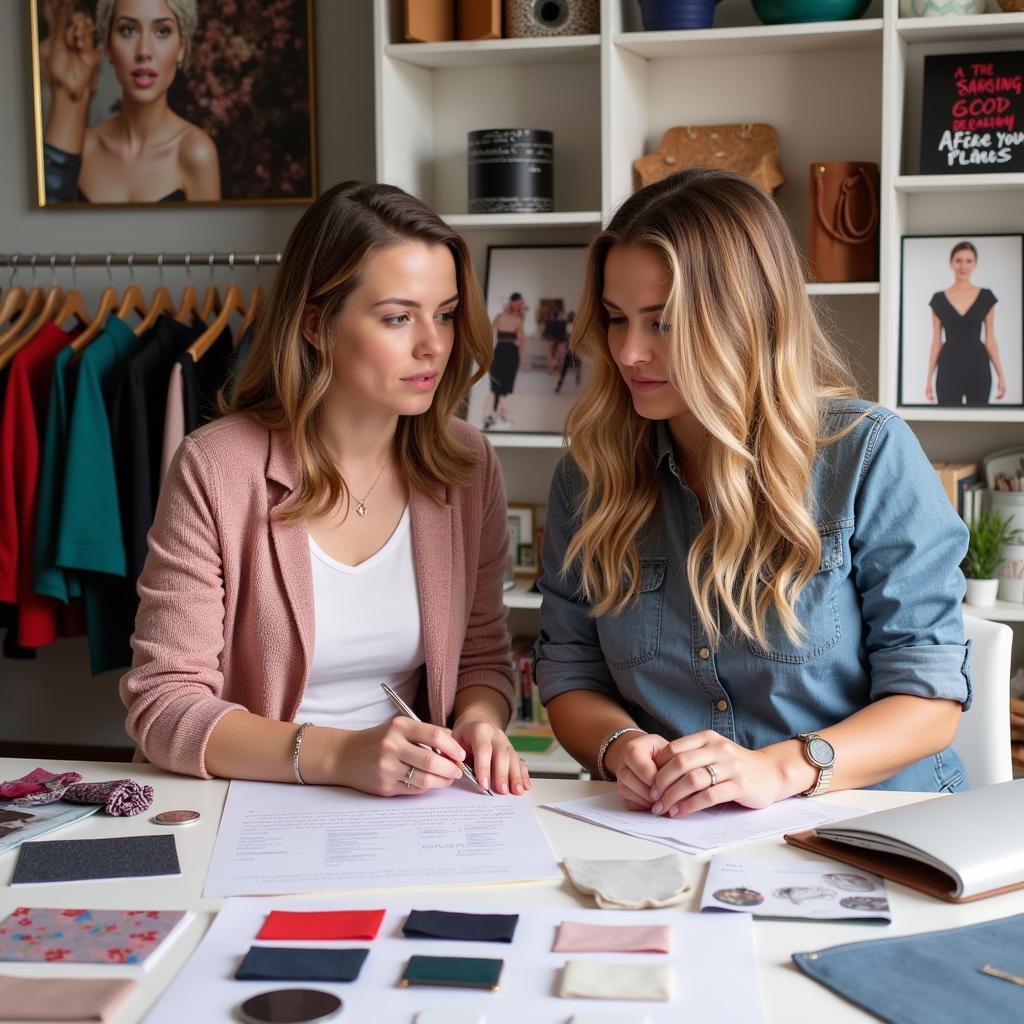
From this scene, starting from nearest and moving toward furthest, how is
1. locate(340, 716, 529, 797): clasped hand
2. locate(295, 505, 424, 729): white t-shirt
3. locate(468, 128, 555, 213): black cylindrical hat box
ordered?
locate(340, 716, 529, 797): clasped hand
locate(295, 505, 424, 729): white t-shirt
locate(468, 128, 555, 213): black cylindrical hat box

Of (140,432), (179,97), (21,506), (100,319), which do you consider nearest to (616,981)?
(140,432)

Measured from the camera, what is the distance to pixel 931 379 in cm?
287

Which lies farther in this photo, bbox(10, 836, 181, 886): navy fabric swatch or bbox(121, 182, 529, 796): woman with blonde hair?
bbox(121, 182, 529, 796): woman with blonde hair

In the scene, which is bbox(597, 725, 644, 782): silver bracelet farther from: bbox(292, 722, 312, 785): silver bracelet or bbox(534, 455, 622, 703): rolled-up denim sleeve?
bbox(292, 722, 312, 785): silver bracelet

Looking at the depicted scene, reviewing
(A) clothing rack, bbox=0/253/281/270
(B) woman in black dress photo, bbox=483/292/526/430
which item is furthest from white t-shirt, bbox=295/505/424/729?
(A) clothing rack, bbox=0/253/281/270

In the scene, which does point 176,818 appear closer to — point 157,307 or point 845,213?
point 845,213

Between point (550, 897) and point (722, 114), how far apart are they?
2.35 metres

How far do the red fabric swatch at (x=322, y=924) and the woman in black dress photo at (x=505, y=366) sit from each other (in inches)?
82.1

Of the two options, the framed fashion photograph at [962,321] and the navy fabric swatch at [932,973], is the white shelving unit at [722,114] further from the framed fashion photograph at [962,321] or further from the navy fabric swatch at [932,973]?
the navy fabric swatch at [932,973]

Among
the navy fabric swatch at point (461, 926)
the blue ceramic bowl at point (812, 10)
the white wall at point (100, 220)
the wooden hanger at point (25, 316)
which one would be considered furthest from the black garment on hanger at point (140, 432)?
the navy fabric swatch at point (461, 926)

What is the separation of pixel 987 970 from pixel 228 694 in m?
1.10

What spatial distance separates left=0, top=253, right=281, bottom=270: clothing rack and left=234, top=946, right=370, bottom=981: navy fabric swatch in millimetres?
2428

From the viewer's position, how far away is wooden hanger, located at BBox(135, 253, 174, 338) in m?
3.17

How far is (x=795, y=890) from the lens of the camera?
1148 mm
